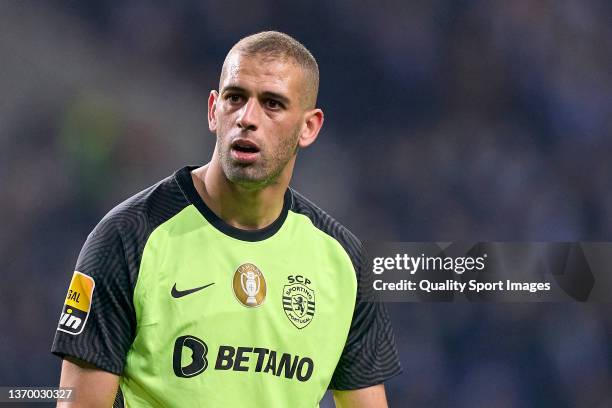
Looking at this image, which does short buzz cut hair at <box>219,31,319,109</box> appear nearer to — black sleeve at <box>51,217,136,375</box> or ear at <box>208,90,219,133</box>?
ear at <box>208,90,219,133</box>

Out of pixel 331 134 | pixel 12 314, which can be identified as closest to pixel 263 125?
pixel 331 134

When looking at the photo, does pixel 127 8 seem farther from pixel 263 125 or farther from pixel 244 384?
pixel 244 384

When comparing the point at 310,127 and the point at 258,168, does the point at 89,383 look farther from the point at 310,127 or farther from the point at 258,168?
the point at 310,127

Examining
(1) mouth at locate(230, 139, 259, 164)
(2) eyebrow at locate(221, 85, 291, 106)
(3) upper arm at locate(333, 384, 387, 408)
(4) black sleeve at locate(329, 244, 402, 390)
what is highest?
(2) eyebrow at locate(221, 85, 291, 106)

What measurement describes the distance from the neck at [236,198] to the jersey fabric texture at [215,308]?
18 millimetres

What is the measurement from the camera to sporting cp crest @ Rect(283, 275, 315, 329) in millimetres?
1897

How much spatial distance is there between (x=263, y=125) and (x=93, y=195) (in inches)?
58.1

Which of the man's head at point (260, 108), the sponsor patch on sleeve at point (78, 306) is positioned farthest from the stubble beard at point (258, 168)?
the sponsor patch on sleeve at point (78, 306)

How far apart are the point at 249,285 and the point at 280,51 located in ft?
1.54

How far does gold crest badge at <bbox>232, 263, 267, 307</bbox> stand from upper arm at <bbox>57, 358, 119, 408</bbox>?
0.30 m

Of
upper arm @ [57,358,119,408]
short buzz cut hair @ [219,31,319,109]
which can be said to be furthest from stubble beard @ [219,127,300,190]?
upper arm @ [57,358,119,408]

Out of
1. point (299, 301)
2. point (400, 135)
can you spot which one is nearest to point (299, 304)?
point (299, 301)

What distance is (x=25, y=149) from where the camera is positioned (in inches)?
124
